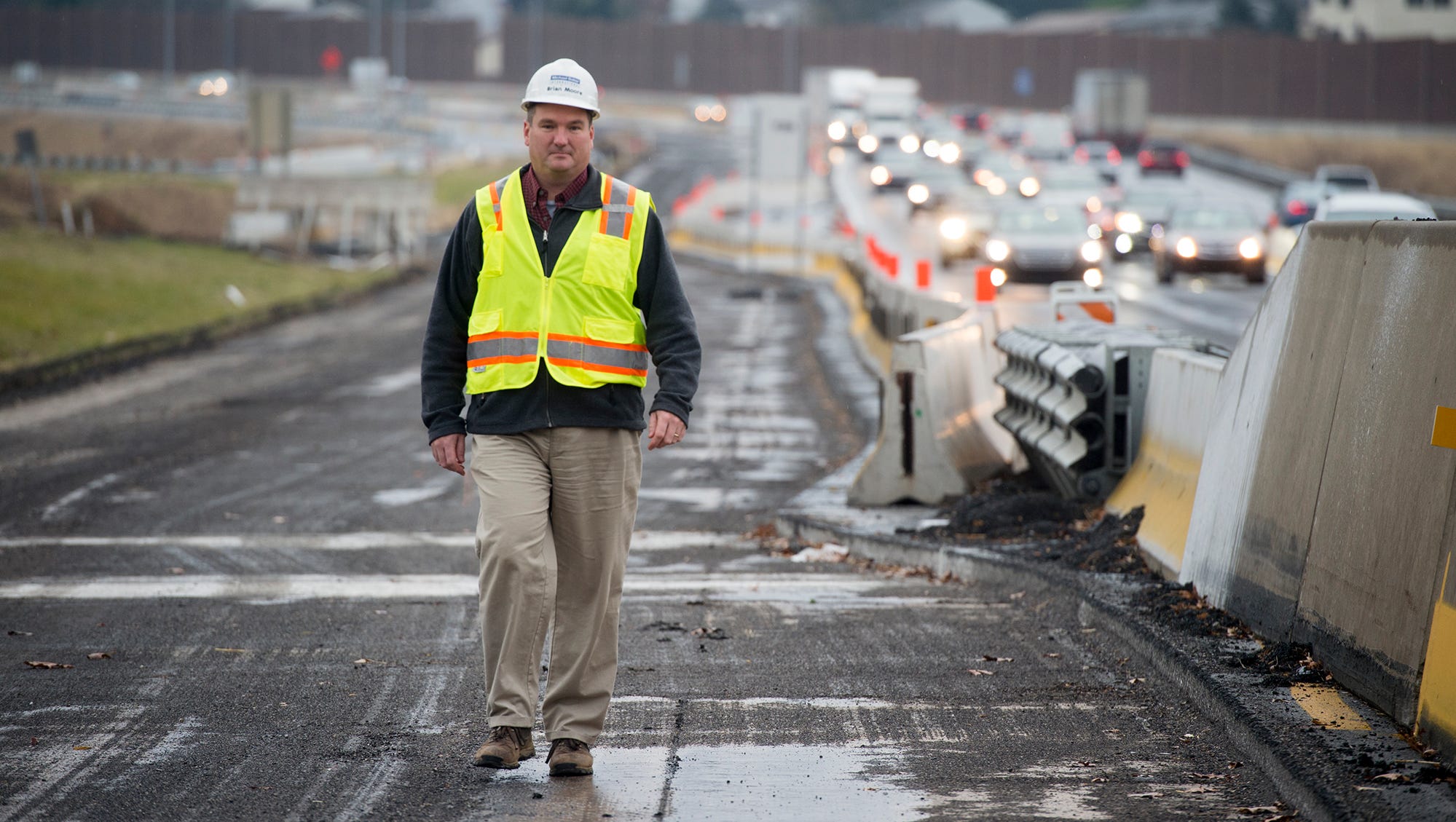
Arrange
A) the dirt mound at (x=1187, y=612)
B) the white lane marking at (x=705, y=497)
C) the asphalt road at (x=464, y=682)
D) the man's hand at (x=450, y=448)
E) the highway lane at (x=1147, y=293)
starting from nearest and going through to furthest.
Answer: the asphalt road at (x=464, y=682)
the man's hand at (x=450, y=448)
the dirt mound at (x=1187, y=612)
the white lane marking at (x=705, y=497)
the highway lane at (x=1147, y=293)

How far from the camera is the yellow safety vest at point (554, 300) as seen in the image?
5.28m

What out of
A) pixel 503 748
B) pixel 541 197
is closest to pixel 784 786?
pixel 503 748

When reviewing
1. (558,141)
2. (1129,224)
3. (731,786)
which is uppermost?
(558,141)

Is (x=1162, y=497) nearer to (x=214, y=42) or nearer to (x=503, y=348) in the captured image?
(x=503, y=348)

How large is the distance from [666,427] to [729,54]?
111 m

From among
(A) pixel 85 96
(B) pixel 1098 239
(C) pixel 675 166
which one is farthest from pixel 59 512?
(A) pixel 85 96

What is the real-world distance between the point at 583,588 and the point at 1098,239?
30.5 m

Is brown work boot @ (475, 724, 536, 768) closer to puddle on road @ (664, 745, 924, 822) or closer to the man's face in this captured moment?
puddle on road @ (664, 745, 924, 822)

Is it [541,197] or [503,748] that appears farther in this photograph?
[541,197]

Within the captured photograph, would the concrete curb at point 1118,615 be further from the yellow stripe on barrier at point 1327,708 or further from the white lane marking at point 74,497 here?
the white lane marking at point 74,497

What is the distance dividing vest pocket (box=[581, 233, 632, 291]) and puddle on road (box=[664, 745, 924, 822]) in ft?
5.03

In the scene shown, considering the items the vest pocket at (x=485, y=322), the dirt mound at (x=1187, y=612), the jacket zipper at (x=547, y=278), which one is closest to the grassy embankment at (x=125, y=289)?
the dirt mound at (x=1187, y=612)

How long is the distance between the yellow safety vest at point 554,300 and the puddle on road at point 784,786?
1.24m

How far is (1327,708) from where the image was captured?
17.8 ft
